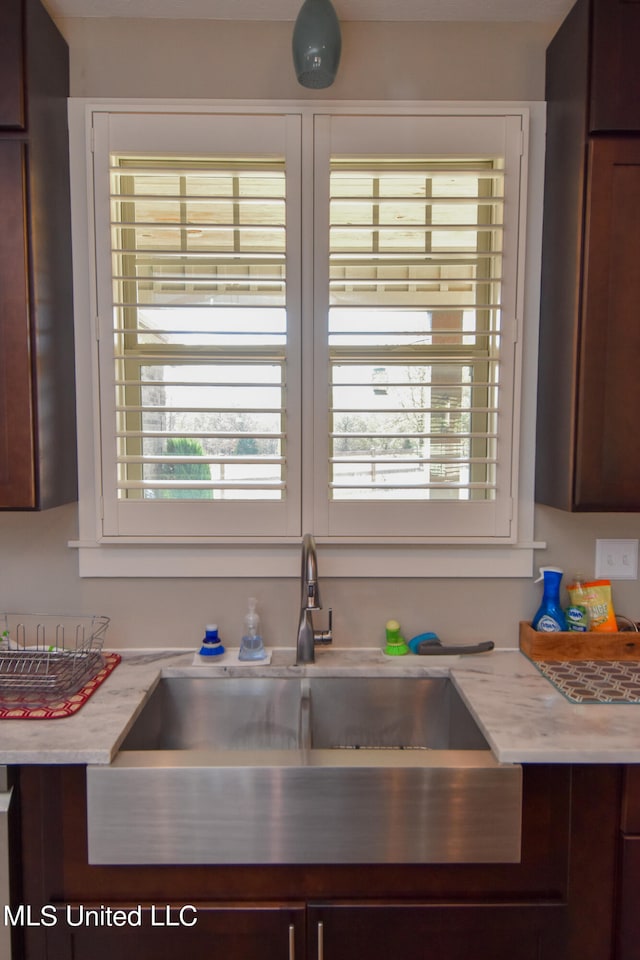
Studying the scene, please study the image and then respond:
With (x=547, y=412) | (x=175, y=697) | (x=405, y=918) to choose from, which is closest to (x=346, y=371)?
(x=547, y=412)

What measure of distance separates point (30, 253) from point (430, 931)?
1611mm

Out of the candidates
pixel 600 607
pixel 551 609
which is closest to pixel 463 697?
pixel 551 609

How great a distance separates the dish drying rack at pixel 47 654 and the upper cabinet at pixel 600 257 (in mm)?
1240

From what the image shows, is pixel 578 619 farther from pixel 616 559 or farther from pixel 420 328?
pixel 420 328

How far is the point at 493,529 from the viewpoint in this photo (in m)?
1.54

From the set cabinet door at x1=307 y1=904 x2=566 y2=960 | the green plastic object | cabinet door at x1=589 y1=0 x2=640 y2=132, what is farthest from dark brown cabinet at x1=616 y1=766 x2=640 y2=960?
cabinet door at x1=589 y1=0 x2=640 y2=132

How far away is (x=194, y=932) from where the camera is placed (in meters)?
1.05

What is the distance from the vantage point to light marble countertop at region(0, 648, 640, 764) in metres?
1.05

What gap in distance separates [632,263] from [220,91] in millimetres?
1103

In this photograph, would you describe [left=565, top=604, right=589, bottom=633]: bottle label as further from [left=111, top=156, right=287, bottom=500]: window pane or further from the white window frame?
[left=111, top=156, right=287, bottom=500]: window pane

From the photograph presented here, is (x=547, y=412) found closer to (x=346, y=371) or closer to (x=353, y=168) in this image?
(x=346, y=371)

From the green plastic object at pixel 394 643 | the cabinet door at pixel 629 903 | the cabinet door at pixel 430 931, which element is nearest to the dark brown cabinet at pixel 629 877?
the cabinet door at pixel 629 903

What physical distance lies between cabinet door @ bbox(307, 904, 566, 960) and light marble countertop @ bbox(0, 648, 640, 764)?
30 cm

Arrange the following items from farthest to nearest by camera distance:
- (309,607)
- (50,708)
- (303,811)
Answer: (309,607), (50,708), (303,811)
